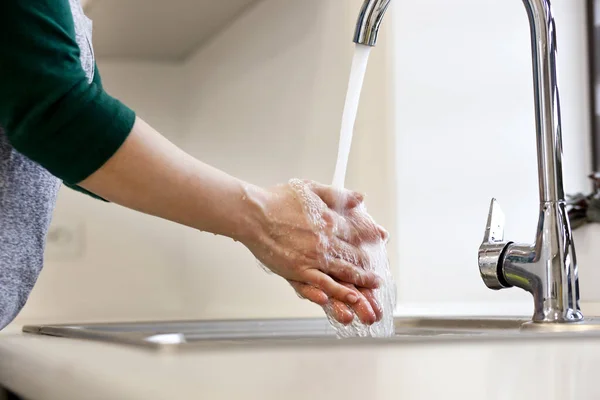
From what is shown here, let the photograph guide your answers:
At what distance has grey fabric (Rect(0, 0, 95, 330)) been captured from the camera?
63 cm

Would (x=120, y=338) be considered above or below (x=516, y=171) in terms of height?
below

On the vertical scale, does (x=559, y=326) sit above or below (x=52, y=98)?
below

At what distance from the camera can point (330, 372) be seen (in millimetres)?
327

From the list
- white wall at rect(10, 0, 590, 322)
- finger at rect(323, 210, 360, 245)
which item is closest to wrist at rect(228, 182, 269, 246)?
Result: finger at rect(323, 210, 360, 245)

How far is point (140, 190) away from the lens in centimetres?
57

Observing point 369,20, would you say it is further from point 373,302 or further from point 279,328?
point 279,328

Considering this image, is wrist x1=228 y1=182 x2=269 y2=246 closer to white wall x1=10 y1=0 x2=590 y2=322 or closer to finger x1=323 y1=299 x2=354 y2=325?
finger x1=323 y1=299 x2=354 y2=325

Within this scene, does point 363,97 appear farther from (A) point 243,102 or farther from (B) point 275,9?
(A) point 243,102

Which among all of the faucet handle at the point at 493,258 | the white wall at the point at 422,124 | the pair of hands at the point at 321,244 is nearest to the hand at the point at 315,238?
the pair of hands at the point at 321,244

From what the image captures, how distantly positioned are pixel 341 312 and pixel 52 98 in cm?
39

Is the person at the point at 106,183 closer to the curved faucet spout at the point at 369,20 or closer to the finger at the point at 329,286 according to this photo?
the finger at the point at 329,286

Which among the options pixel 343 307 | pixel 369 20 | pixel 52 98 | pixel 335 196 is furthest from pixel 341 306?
pixel 52 98

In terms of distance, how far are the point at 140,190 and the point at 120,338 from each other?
10 centimetres

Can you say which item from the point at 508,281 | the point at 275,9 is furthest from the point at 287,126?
the point at 508,281
